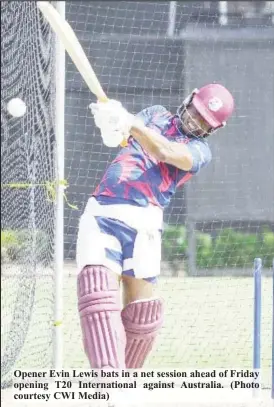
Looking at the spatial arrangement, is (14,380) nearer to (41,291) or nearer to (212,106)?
(41,291)

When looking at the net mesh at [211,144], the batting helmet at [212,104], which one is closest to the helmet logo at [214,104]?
the batting helmet at [212,104]

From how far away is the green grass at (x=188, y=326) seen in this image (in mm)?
6750

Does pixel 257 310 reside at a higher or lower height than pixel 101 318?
higher

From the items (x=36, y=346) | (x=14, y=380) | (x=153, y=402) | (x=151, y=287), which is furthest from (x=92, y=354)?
(x=36, y=346)

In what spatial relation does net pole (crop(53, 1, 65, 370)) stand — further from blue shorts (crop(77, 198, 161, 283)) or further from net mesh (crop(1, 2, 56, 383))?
blue shorts (crop(77, 198, 161, 283))

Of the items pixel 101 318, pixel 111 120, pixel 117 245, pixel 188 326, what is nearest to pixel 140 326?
pixel 101 318

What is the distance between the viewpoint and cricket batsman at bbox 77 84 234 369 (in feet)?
16.3

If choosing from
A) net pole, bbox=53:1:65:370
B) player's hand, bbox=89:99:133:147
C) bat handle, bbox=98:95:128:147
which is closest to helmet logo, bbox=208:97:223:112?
bat handle, bbox=98:95:128:147

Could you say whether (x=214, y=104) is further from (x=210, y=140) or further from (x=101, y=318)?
(x=210, y=140)

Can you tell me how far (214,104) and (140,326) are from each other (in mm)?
1107

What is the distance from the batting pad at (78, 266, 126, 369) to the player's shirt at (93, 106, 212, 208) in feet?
1.20

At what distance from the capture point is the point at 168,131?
5.25 m

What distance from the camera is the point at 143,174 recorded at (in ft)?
16.8

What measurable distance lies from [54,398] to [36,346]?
3.31 ft
